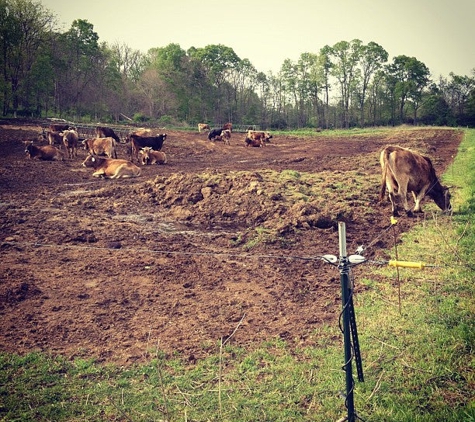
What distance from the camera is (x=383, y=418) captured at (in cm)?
321

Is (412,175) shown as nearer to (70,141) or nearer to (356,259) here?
(356,259)

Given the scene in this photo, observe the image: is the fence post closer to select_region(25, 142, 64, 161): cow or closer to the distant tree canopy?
select_region(25, 142, 64, 161): cow

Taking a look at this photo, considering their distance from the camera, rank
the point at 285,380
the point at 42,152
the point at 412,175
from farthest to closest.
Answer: the point at 42,152
the point at 412,175
the point at 285,380

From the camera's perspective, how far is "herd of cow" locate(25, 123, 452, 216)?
30.2 feet

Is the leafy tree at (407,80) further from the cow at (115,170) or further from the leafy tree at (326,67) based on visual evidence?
the cow at (115,170)

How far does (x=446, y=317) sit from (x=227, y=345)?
8.62ft

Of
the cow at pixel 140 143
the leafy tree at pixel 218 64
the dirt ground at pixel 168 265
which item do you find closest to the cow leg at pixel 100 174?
the dirt ground at pixel 168 265

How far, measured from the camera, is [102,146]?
21.7 metres

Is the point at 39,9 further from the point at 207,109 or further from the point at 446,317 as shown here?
the point at 446,317

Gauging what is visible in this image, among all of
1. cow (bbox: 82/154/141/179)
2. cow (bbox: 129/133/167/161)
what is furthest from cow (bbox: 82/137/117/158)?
cow (bbox: 82/154/141/179)

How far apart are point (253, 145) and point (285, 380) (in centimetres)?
2920

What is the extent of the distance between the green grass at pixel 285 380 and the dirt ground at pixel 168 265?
280 mm

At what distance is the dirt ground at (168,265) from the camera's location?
15.2 feet

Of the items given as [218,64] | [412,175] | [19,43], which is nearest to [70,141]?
[412,175]
